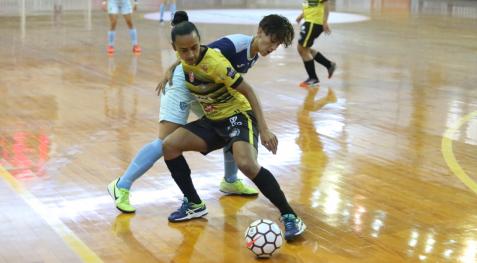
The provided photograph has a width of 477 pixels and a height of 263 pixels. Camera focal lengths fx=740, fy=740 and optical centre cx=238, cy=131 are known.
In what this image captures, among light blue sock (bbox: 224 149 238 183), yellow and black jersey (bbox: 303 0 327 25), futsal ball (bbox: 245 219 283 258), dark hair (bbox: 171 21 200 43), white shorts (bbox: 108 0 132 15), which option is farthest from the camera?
white shorts (bbox: 108 0 132 15)

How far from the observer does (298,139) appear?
305 inches

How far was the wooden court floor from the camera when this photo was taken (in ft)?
16.0

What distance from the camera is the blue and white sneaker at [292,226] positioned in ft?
16.1

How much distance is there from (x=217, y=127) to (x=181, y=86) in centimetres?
51

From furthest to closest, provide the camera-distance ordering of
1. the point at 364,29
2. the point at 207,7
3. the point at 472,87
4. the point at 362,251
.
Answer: the point at 207,7
the point at 364,29
the point at 472,87
the point at 362,251

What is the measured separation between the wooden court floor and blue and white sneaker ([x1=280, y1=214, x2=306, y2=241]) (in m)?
0.07

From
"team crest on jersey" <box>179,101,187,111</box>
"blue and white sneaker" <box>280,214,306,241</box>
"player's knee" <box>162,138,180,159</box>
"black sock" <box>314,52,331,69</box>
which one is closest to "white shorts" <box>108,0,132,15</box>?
"black sock" <box>314,52,331,69</box>

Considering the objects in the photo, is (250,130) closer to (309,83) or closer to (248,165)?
(248,165)

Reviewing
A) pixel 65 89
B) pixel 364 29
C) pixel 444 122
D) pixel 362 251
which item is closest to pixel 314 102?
pixel 444 122

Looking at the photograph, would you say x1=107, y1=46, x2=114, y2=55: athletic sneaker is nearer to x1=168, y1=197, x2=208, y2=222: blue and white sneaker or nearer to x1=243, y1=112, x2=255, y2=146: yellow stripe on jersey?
x1=168, y1=197, x2=208, y2=222: blue and white sneaker

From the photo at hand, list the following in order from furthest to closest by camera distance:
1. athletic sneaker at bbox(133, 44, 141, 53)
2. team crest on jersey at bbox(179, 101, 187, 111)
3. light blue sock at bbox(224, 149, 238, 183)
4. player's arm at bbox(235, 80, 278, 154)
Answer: athletic sneaker at bbox(133, 44, 141, 53) < light blue sock at bbox(224, 149, 238, 183) < team crest on jersey at bbox(179, 101, 187, 111) < player's arm at bbox(235, 80, 278, 154)

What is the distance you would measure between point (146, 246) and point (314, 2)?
6912 mm

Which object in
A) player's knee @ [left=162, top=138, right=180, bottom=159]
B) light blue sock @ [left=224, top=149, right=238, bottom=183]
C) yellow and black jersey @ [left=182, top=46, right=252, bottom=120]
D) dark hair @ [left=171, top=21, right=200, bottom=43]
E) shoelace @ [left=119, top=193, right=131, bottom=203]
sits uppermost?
dark hair @ [left=171, top=21, right=200, bottom=43]

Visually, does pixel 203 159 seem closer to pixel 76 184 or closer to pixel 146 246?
pixel 76 184
